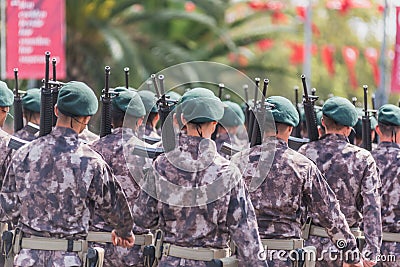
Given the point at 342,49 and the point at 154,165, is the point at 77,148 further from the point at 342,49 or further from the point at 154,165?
the point at 342,49

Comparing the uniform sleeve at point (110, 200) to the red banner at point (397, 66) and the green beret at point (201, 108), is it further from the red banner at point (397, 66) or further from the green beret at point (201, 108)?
the red banner at point (397, 66)

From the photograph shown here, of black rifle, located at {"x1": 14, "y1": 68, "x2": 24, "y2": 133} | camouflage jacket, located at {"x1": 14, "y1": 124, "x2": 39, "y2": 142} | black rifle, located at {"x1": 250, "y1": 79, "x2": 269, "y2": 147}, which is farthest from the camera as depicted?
black rifle, located at {"x1": 14, "y1": 68, "x2": 24, "y2": 133}

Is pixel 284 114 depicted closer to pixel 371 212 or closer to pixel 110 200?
pixel 371 212

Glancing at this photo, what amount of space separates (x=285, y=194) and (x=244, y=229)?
95 cm

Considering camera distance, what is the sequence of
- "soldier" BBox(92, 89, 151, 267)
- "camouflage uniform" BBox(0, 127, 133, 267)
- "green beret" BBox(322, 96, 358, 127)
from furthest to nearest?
"green beret" BBox(322, 96, 358, 127)
"soldier" BBox(92, 89, 151, 267)
"camouflage uniform" BBox(0, 127, 133, 267)

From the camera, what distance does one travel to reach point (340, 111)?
836 cm

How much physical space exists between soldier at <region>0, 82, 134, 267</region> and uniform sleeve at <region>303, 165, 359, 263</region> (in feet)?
4.68

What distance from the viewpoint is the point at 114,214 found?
22.8ft

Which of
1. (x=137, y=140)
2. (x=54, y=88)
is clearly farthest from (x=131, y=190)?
(x=54, y=88)

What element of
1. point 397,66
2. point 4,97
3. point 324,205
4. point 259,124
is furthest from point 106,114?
point 397,66

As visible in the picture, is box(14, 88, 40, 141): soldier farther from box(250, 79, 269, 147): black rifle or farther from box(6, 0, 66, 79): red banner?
box(6, 0, 66, 79): red banner

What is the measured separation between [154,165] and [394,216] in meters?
2.77

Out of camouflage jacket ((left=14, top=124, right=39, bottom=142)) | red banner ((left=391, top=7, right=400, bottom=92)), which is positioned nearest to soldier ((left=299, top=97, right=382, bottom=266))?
camouflage jacket ((left=14, top=124, right=39, bottom=142))

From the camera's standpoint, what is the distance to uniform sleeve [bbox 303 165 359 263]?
748 cm
